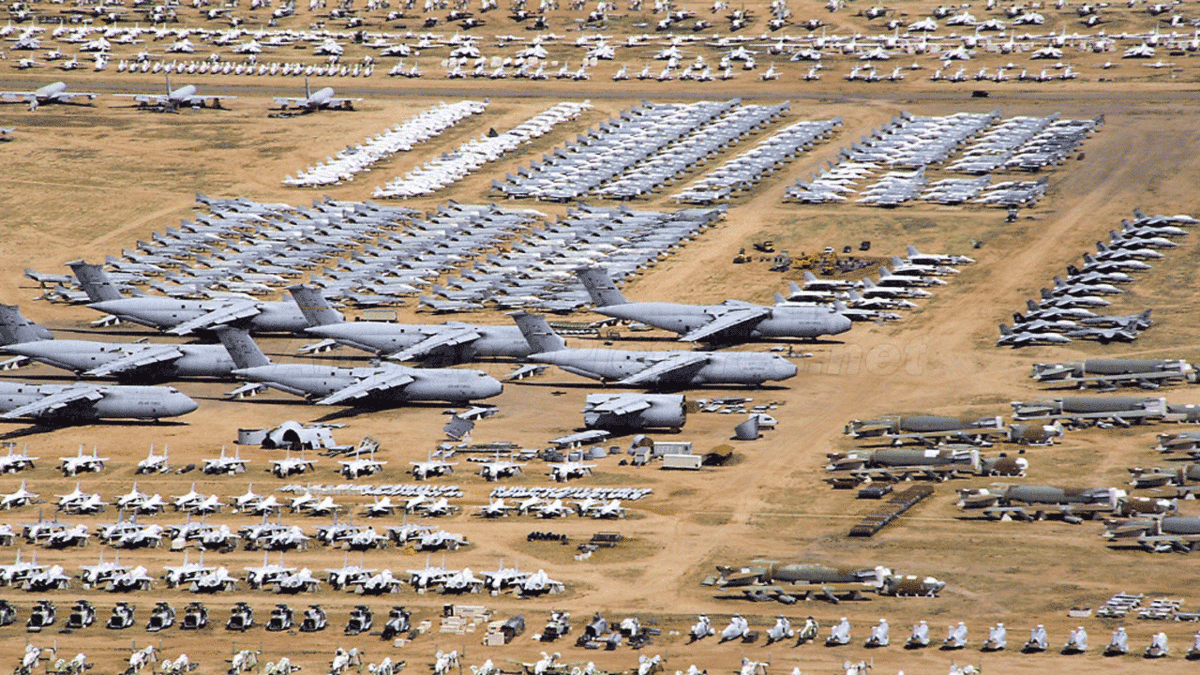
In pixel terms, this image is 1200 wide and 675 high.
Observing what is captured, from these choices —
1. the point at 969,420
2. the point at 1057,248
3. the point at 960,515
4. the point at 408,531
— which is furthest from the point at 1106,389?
the point at 408,531

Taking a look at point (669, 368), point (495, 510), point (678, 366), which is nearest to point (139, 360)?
point (669, 368)

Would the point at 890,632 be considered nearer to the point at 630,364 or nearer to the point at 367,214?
the point at 630,364

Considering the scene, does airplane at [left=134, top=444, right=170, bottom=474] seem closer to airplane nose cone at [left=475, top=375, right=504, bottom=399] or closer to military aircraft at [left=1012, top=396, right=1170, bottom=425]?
airplane nose cone at [left=475, top=375, right=504, bottom=399]

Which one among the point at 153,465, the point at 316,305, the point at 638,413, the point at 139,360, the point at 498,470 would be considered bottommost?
the point at 153,465

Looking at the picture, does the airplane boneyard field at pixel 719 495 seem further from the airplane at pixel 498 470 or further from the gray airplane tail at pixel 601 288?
the gray airplane tail at pixel 601 288

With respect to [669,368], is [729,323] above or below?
above

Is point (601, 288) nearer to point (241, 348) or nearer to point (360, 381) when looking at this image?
point (360, 381)

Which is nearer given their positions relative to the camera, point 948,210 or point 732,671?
point 732,671
